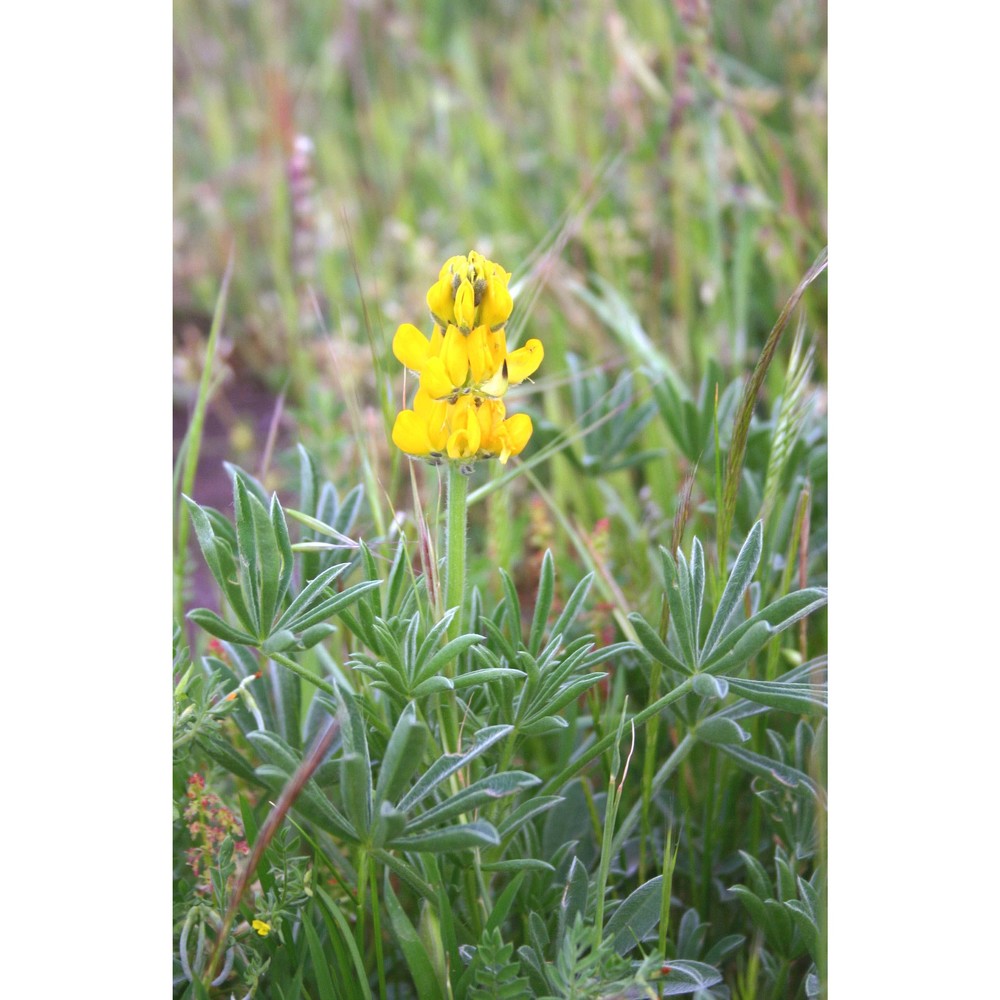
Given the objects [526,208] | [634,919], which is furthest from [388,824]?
[526,208]

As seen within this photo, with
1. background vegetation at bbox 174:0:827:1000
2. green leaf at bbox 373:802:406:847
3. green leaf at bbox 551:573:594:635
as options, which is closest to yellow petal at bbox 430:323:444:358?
background vegetation at bbox 174:0:827:1000


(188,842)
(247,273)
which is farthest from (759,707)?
(247,273)

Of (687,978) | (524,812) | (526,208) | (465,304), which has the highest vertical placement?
(526,208)

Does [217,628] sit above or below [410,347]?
below

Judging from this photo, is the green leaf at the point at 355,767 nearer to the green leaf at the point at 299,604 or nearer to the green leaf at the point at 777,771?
the green leaf at the point at 299,604

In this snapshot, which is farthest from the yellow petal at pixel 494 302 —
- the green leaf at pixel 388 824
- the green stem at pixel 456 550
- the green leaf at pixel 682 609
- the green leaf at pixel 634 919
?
the green leaf at pixel 634 919

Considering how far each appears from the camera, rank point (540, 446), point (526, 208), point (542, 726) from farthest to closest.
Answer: point (526, 208), point (540, 446), point (542, 726)

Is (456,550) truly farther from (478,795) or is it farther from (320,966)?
(320,966)
